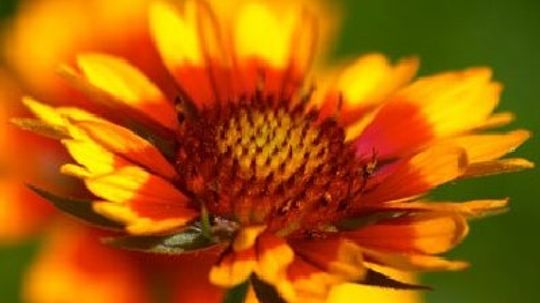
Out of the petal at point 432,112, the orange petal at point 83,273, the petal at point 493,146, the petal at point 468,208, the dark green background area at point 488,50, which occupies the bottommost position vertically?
the petal at point 468,208

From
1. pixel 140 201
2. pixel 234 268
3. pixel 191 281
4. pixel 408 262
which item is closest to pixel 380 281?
pixel 408 262

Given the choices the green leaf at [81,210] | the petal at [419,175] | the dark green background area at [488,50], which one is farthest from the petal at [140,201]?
the dark green background area at [488,50]

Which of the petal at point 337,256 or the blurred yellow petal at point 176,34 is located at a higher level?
the blurred yellow petal at point 176,34

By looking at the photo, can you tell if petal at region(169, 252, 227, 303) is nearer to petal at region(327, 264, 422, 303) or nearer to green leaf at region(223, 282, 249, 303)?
petal at region(327, 264, 422, 303)

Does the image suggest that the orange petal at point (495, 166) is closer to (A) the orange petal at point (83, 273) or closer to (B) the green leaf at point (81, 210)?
(B) the green leaf at point (81, 210)

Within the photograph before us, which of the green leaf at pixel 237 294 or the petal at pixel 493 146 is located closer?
the green leaf at pixel 237 294

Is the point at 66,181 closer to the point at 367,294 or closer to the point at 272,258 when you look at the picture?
the point at 367,294

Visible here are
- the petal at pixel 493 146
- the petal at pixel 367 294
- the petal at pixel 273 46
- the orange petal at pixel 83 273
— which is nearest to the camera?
the petal at pixel 493 146
